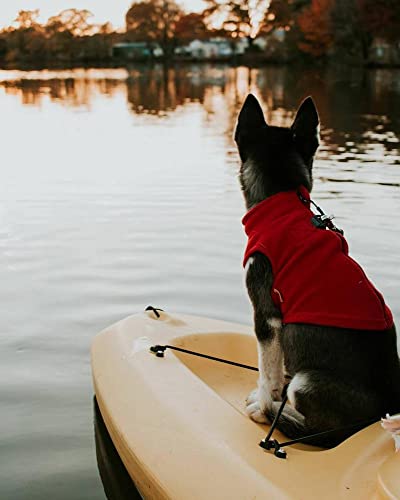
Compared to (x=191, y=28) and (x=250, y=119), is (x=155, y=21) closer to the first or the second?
(x=191, y=28)

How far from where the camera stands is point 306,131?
3959 mm

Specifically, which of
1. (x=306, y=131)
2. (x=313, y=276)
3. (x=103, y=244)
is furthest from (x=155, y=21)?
(x=313, y=276)

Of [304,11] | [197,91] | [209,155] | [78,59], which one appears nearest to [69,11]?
[78,59]

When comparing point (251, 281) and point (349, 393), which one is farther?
point (251, 281)

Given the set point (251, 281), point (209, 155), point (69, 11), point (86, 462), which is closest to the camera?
point (251, 281)

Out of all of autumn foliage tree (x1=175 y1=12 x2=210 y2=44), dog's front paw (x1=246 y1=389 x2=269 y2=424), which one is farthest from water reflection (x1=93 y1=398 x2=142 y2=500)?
autumn foliage tree (x1=175 y1=12 x2=210 y2=44)

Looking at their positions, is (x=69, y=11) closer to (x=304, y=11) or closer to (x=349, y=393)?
(x=304, y=11)

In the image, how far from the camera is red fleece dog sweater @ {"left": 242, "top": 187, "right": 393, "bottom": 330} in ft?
10.9

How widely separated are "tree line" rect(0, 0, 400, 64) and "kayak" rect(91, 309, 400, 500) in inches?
2697

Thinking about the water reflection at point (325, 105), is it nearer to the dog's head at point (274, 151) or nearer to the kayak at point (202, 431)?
the kayak at point (202, 431)

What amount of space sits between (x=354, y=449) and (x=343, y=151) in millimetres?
13621

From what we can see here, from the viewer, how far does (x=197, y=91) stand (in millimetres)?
38625

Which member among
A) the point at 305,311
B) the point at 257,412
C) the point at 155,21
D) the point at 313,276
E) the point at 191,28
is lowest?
the point at 257,412

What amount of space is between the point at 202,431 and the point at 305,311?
2.44ft
